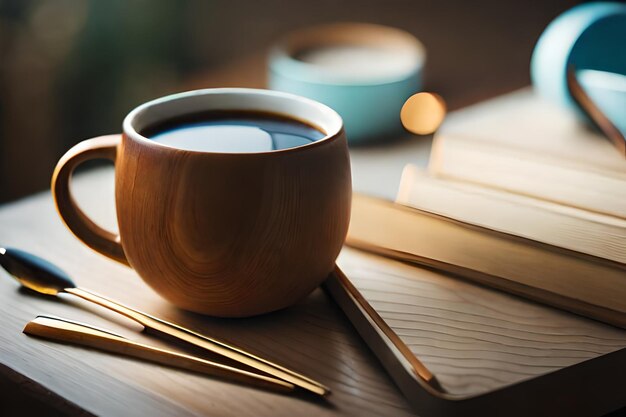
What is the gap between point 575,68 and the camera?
0.68 m

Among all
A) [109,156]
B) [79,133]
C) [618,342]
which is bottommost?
[79,133]

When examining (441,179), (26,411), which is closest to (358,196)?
(441,179)

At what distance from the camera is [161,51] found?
1.32m

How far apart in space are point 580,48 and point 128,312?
46cm

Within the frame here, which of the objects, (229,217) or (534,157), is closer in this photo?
(229,217)

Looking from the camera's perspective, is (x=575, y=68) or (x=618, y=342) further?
(x=575, y=68)

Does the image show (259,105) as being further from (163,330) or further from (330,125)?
(163,330)

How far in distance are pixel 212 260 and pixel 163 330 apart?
2.4 inches

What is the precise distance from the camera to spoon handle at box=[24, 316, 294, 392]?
0.43m

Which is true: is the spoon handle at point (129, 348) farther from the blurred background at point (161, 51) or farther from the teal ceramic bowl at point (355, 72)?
the blurred background at point (161, 51)

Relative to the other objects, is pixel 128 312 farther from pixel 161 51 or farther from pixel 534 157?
pixel 161 51

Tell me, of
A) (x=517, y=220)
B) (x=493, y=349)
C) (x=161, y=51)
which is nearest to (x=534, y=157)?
(x=517, y=220)

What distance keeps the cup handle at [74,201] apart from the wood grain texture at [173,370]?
0.12 feet

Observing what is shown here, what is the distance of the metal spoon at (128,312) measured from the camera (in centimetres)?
43
